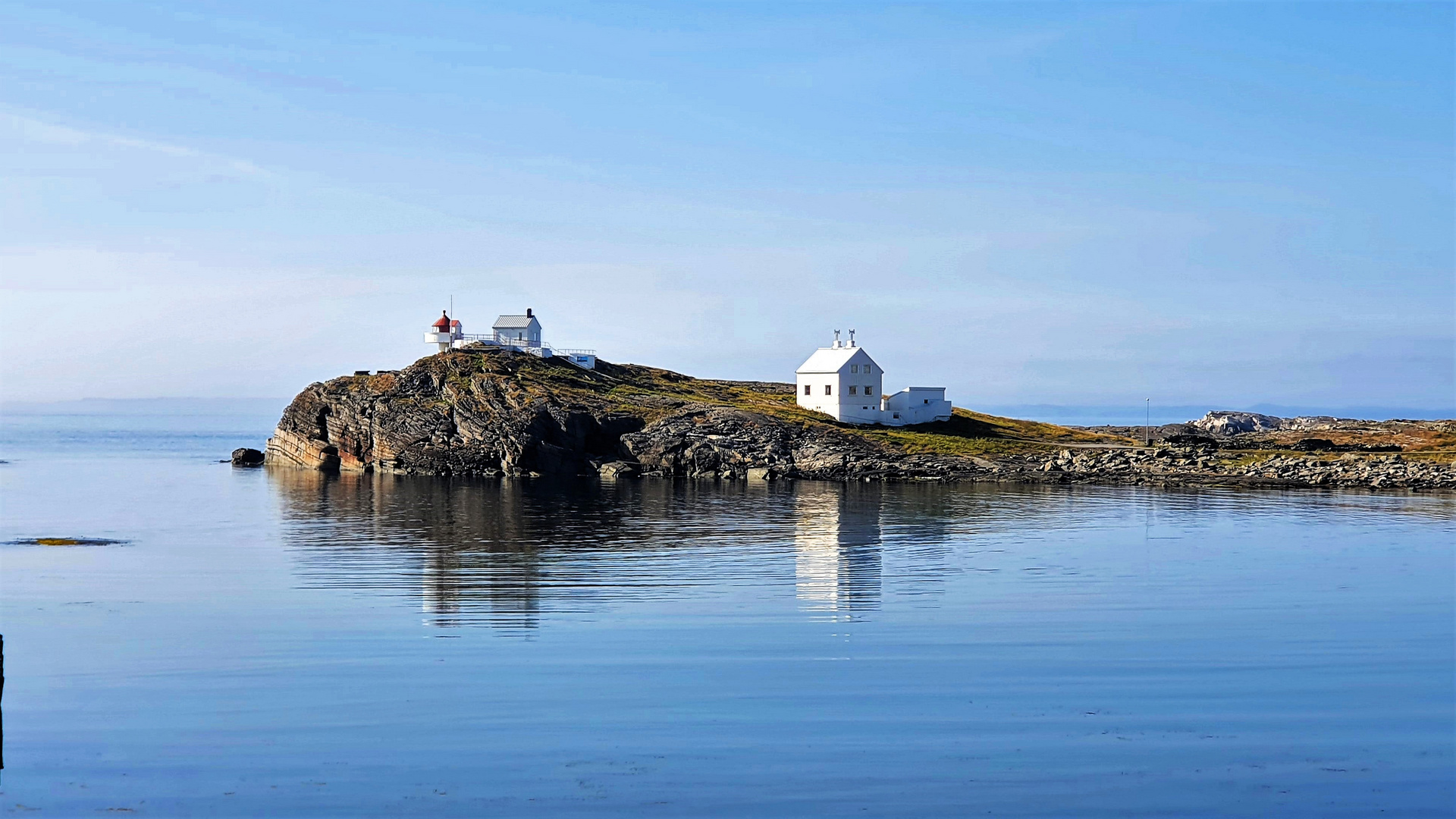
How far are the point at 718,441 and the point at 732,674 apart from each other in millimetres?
84727

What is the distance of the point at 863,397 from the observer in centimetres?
12375

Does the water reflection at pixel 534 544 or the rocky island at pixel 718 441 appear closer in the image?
the water reflection at pixel 534 544

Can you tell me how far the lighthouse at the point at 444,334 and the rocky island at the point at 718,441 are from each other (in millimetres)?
4908

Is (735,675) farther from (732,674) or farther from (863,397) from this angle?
(863,397)

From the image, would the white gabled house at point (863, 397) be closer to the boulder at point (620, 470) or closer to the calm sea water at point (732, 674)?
the boulder at point (620, 470)

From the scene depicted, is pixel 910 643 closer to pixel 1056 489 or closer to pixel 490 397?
pixel 1056 489

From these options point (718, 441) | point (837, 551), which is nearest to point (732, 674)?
point (837, 551)

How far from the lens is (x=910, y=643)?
32.6m

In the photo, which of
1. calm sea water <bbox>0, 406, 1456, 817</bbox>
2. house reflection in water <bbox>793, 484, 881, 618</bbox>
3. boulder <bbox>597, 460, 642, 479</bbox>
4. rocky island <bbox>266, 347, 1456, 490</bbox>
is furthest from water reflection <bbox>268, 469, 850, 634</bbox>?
rocky island <bbox>266, 347, 1456, 490</bbox>

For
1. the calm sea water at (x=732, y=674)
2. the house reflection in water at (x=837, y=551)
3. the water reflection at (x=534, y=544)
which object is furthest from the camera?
the water reflection at (x=534, y=544)

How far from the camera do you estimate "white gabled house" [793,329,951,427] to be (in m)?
122

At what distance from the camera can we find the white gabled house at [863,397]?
122 metres

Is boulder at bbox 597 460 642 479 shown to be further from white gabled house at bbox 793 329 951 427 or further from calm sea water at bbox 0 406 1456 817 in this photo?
calm sea water at bbox 0 406 1456 817

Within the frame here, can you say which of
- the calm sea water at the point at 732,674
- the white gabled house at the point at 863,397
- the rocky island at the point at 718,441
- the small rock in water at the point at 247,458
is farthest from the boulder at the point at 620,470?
the small rock in water at the point at 247,458
